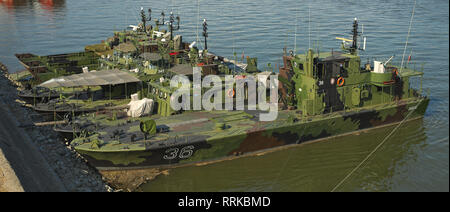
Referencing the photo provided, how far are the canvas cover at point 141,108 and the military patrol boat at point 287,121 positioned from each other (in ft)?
1.84

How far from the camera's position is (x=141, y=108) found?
71.9ft

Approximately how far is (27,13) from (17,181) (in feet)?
205

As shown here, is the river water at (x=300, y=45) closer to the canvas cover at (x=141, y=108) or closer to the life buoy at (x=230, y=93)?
the life buoy at (x=230, y=93)

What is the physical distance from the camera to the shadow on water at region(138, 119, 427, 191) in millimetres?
19094

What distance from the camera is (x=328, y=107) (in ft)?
74.3

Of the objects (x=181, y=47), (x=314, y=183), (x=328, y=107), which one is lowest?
(x=314, y=183)

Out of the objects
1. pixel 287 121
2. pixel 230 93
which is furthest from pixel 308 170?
pixel 230 93

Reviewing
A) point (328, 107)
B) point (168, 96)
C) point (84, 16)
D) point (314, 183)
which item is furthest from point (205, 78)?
point (84, 16)

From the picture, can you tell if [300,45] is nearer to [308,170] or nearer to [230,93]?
[230,93]

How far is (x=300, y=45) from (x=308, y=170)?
21.1 m

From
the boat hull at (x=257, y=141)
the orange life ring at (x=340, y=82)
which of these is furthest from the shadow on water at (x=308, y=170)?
the orange life ring at (x=340, y=82)

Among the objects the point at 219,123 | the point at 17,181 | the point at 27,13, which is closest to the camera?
the point at 17,181

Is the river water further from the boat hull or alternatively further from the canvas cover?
the canvas cover

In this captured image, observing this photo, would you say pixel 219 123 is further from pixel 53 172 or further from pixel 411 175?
pixel 411 175
